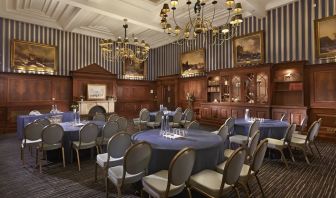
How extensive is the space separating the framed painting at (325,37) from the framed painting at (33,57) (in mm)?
12231

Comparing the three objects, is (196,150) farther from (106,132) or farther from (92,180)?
(106,132)

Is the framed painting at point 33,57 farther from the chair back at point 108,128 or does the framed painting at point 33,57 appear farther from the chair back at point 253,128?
the chair back at point 253,128

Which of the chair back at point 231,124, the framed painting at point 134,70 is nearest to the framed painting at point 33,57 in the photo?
the framed painting at point 134,70

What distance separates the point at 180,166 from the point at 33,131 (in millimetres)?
3974

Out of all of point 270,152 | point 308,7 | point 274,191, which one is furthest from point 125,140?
point 308,7

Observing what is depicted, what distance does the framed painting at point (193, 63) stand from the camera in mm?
11934

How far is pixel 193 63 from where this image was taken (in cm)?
1240

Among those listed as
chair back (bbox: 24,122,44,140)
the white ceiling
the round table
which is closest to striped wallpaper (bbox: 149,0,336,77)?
the white ceiling

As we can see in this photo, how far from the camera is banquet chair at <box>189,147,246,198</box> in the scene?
2312mm

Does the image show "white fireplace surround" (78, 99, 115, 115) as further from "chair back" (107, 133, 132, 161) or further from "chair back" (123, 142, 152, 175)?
"chair back" (123, 142, 152, 175)

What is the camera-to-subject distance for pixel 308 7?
7.88 metres

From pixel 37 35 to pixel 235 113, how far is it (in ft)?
35.4

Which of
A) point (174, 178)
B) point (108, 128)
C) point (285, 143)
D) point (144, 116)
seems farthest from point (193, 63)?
point (174, 178)

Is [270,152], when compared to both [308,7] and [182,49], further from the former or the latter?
[182,49]
